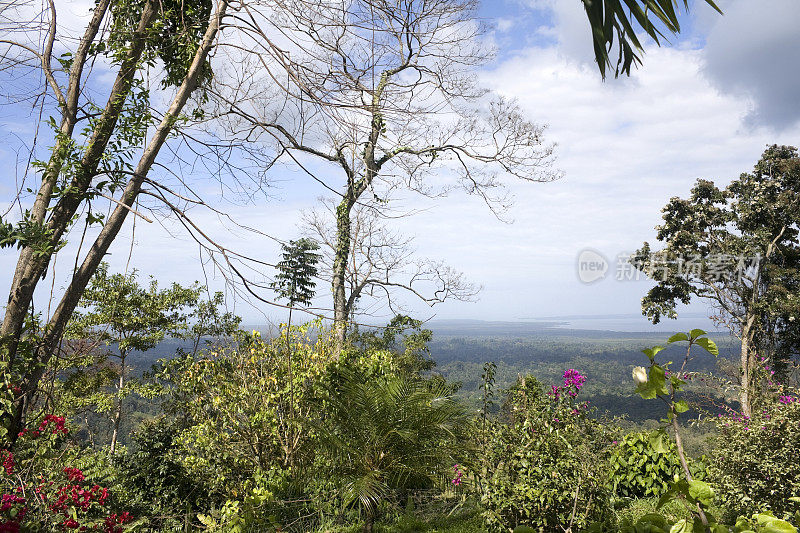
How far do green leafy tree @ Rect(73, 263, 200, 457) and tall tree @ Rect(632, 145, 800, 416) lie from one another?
42.3 ft

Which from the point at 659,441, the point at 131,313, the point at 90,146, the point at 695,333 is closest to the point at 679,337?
the point at 695,333

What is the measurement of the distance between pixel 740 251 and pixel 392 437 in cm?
1335

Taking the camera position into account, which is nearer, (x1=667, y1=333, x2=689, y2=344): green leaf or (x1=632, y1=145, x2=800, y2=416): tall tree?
(x1=667, y1=333, x2=689, y2=344): green leaf

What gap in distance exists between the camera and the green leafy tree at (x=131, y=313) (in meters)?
9.77

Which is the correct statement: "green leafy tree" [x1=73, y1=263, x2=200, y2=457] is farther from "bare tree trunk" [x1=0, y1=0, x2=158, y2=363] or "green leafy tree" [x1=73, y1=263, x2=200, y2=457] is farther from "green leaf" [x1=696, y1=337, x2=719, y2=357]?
"green leaf" [x1=696, y1=337, x2=719, y2=357]

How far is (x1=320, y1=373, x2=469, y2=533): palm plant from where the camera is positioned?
12.7ft

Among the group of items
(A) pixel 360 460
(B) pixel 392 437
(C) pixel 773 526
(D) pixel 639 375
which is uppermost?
(D) pixel 639 375

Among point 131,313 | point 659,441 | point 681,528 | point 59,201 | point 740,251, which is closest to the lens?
point 681,528

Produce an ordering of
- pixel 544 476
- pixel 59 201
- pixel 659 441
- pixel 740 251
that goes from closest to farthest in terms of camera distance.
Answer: pixel 659 441, pixel 59 201, pixel 544 476, pixel 740 251

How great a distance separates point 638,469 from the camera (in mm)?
5574

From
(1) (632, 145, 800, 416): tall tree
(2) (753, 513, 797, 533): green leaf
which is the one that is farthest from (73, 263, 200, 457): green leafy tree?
(1) (632, 145, 800, 416): tall tree

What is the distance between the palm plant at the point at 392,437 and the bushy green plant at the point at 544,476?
40cm

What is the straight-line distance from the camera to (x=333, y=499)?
449 centimetres

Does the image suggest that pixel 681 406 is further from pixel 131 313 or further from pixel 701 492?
pixel 131 313
